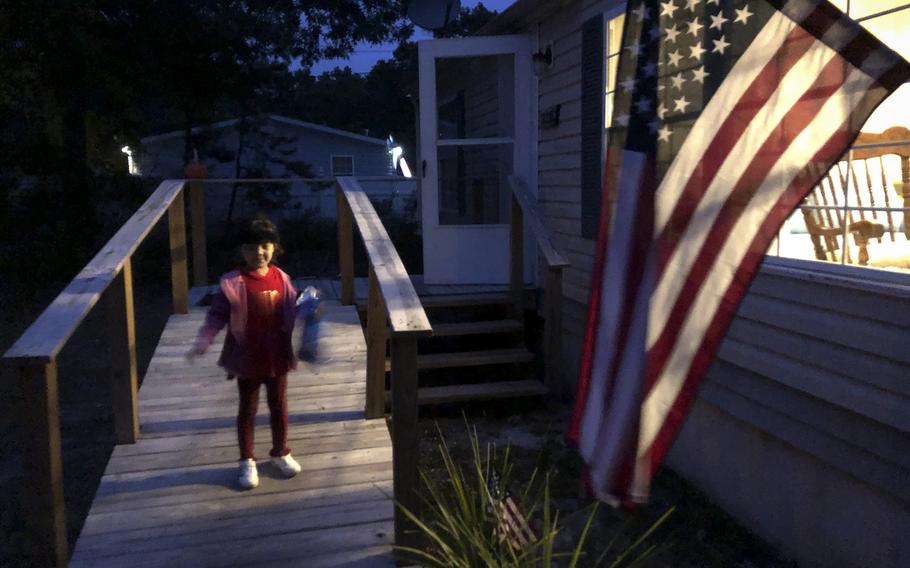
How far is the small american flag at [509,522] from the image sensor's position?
296 cm

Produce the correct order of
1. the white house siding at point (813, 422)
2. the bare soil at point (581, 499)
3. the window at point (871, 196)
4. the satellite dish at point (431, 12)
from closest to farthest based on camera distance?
the white house siding at point (813, 422) → the window at point (871, 196) → the bare soil at point (581, 499) → the satellite dish at point (431, 12)

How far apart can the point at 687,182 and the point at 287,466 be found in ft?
8.14

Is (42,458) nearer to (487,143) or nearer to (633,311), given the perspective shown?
(633,311)

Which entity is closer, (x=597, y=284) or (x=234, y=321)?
(x=597, y=284)

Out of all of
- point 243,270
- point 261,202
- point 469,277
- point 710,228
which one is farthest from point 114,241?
point 261,202

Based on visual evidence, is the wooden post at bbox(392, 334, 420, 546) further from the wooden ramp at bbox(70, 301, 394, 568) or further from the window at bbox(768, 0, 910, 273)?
the window at bbox(768, 0, 910, 273)

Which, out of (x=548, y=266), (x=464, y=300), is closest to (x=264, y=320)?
(x=548, y=266)

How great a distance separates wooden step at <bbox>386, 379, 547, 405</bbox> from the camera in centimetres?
639

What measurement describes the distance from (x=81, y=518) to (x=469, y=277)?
3988 millimetres

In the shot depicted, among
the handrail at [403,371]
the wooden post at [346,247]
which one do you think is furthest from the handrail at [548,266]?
the handrail at [403,371]

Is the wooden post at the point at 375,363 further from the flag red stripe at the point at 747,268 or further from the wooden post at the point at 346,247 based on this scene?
the flag red stripe at the point at 747,268

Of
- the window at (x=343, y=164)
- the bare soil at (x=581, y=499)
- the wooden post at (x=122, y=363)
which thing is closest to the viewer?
the wooden post at (x=122, y=363)

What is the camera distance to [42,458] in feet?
8.80

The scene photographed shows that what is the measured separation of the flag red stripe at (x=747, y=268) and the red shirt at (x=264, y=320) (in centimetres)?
212
